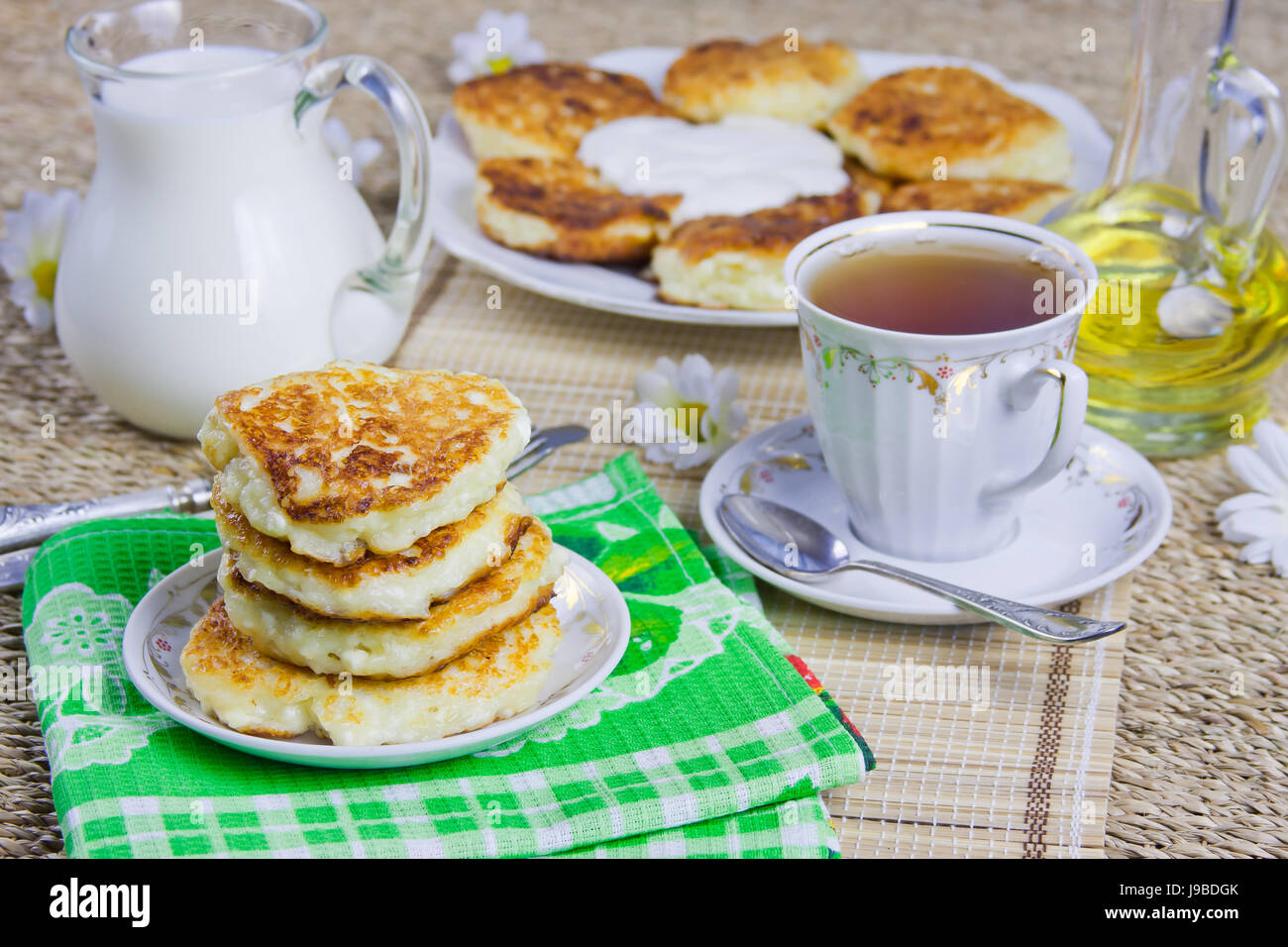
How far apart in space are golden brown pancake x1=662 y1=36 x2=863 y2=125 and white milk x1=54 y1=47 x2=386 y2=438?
0.68 m

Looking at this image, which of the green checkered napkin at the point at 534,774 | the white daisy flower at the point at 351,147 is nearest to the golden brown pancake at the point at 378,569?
the green checkered napkin at the point at 534,774

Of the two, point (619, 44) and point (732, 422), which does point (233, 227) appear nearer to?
point (732, 422)

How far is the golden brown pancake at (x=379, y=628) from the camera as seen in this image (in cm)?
91

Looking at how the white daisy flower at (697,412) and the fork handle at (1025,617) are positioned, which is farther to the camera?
the white daisy flower at (697,412)

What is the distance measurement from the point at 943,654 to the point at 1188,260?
56cm

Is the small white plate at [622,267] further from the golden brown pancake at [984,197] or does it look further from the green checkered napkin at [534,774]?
the green checkered napkin at [534,774]

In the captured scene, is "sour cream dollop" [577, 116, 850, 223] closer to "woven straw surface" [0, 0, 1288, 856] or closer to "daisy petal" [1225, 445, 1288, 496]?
"woven straw surface" [0, 0, 1288, 856]

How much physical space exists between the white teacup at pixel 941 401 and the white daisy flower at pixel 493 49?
43.4 inches

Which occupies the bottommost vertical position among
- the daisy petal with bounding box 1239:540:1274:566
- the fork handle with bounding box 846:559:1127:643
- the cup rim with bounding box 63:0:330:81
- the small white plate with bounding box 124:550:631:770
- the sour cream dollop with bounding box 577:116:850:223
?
the daisy petal with bounding box 1239:540:1274:566

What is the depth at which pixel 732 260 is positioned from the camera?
1560 mm

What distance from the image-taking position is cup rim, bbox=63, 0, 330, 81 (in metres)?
1.25

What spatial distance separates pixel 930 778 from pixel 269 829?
468mm

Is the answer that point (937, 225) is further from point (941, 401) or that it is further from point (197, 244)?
point (197, 244)

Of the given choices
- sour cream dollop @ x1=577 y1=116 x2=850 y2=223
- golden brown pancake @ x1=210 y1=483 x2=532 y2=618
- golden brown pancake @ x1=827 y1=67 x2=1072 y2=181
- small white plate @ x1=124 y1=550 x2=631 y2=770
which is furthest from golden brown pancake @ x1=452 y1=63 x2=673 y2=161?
golden brown pancake @ x1=210 y1=483 x2=532 y2=618
